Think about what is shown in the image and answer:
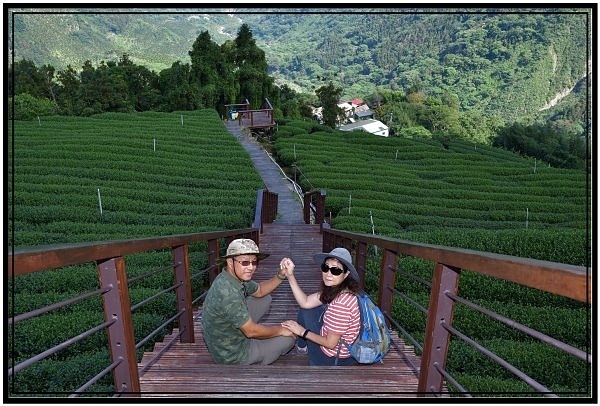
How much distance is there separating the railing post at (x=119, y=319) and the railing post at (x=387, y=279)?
2.41 metres

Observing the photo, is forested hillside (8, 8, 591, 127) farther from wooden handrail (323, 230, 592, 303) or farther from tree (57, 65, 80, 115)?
wooden handrail (323, 230, 592, 303)

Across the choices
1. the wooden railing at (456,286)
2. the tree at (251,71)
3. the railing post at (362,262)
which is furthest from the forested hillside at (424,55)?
the wooden railing at (456,286)

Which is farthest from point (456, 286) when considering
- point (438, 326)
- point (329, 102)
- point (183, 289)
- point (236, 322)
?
point (329, 102)

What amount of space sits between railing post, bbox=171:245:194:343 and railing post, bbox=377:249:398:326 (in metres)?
1.74

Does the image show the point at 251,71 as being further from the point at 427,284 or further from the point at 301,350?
the point at 427,284

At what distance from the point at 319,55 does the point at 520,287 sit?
153 meters

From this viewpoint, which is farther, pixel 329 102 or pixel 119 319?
pixel 329 102

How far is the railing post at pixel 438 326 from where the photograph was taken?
2971 mm

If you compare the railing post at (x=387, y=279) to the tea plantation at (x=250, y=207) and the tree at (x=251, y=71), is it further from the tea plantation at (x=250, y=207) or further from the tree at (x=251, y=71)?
the tree at (x=251, y=71)

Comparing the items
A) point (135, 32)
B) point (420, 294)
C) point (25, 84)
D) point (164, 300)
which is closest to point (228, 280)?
point (164, 300)

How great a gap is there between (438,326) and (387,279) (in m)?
1.86

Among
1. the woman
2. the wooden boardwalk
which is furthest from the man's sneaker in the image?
the woman

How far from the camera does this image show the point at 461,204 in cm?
1961

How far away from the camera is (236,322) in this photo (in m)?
3.83
